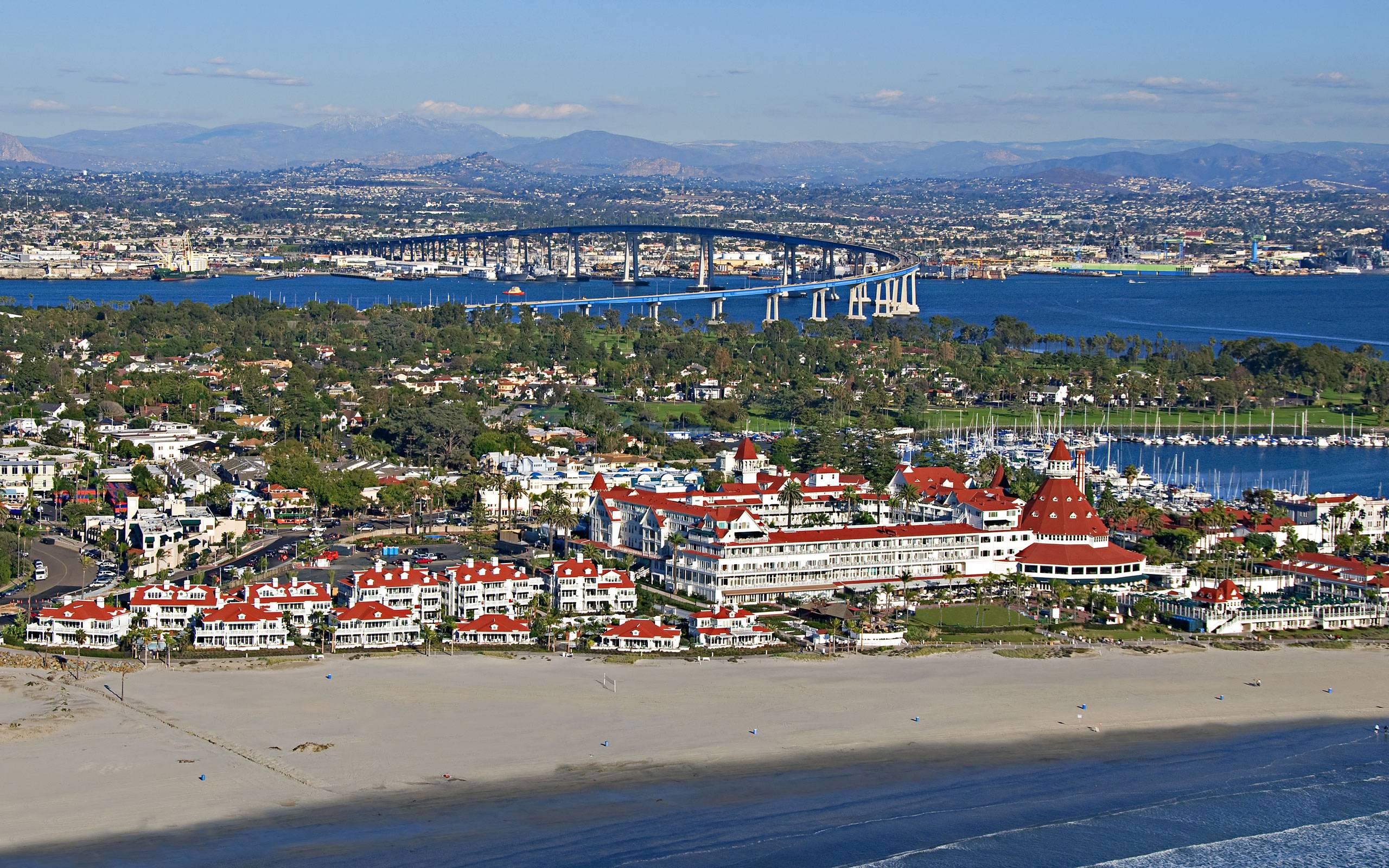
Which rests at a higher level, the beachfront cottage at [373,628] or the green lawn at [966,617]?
the beachfront cottage at [373,628]

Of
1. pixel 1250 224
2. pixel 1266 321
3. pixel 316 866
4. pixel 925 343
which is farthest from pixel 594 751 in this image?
pixel 1250 224

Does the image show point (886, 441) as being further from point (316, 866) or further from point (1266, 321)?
point (1266, 321)

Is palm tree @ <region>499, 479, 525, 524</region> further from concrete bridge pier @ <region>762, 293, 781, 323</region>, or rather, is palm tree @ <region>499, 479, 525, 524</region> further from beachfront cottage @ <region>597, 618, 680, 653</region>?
concrete bridge pier @ <region>762, 293, 781, 323</region>

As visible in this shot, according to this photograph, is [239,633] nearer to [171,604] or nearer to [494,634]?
[171,604]

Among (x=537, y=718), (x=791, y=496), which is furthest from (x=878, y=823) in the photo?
(x=791, y=496)

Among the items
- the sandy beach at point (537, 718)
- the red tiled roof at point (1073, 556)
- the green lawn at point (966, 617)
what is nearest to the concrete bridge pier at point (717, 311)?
the red tiled roof at point (1073, 556)

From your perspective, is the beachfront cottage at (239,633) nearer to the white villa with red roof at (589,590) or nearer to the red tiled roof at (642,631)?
the white villa with red roof at (589,590)
